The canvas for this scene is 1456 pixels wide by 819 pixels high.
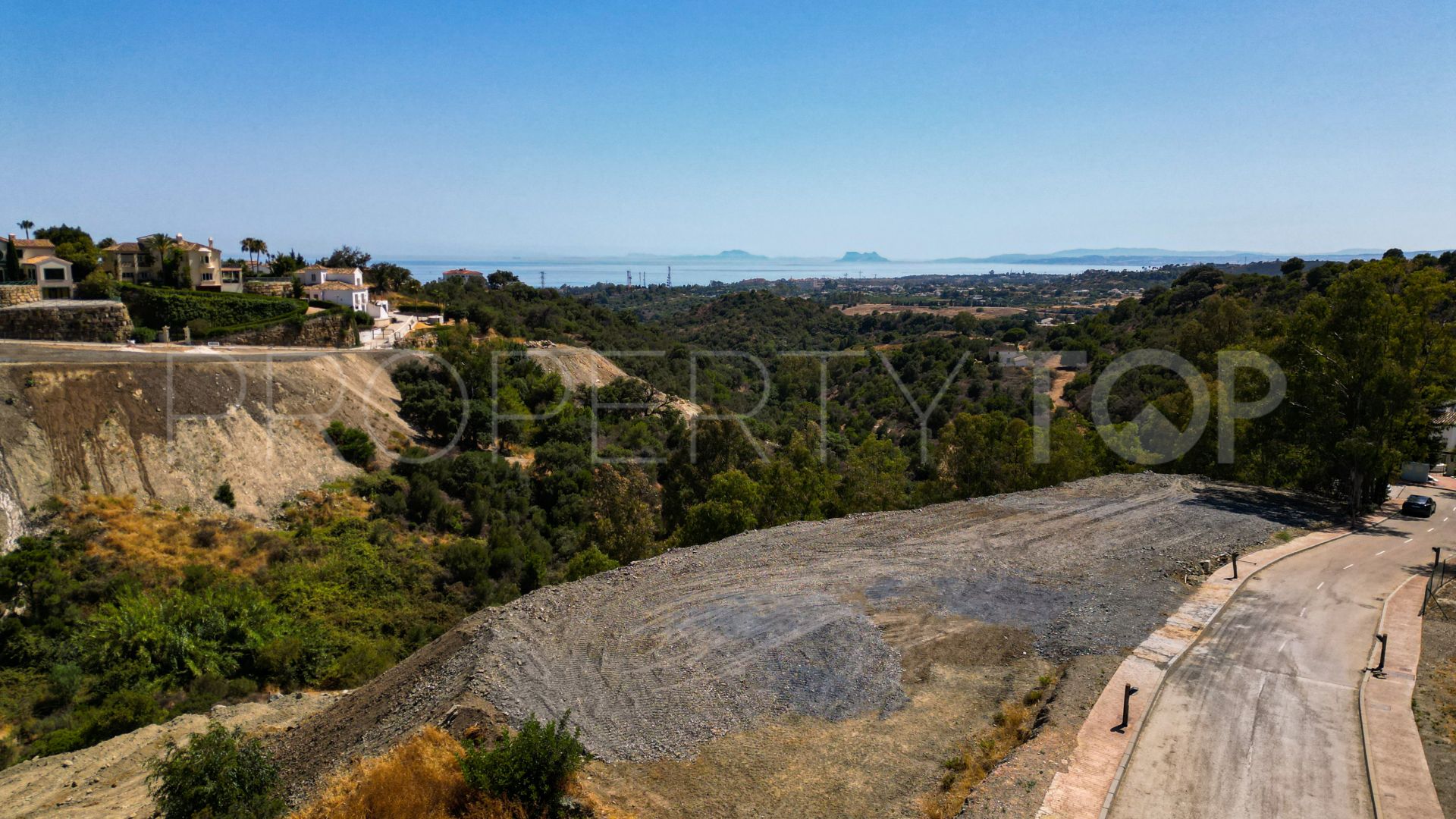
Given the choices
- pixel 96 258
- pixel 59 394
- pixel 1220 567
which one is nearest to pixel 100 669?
pixel 59 394

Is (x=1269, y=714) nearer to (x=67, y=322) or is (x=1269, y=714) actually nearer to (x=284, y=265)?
(x=67, y=322)

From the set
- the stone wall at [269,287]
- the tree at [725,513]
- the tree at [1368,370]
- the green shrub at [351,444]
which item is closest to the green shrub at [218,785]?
the tree at [725,513]

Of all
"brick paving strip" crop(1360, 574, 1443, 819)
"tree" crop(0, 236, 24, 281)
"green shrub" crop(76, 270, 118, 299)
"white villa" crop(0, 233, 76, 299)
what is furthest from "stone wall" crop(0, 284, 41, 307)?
"brick paving strip" crop(1360, 574, 1443, 819)

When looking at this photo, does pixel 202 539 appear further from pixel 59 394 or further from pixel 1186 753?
pixel 1186 753

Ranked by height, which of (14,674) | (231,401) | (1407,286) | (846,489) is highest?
(1407,286)

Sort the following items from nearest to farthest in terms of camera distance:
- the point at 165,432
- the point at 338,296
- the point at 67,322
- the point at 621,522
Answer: the point at 621,522, the point at 165,432, the point at 67,322, the point at 338,296

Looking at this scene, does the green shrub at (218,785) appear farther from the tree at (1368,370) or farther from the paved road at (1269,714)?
the tree at (1368,370)

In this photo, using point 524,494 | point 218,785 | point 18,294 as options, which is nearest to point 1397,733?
point 218,785
